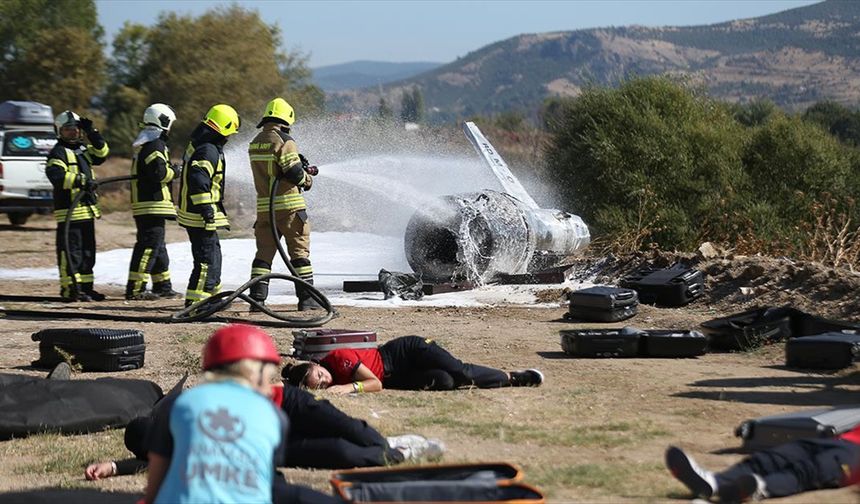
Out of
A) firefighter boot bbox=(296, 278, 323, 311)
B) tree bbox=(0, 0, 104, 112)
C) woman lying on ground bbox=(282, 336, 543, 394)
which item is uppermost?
tree bbox=(0, 0, 104, 112)

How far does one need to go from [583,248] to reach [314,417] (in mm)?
10598

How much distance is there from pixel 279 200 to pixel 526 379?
5071 mm

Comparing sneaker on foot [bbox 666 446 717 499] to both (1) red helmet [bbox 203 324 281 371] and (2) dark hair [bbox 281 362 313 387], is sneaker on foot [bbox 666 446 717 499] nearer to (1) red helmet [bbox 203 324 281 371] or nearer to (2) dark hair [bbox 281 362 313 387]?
(1) red helmet [bbox 203 324 281 371]

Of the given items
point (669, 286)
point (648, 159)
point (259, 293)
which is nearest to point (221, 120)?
point (259, 293)

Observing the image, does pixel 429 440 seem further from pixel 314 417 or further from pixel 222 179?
pixel 222 179

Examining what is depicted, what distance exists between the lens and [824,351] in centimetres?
887

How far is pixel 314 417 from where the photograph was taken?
6008 mm

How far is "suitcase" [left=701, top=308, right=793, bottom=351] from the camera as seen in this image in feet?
33.0

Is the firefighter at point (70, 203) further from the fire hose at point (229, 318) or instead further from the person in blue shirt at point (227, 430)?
A: the person in blue shirt at point (227, 430)

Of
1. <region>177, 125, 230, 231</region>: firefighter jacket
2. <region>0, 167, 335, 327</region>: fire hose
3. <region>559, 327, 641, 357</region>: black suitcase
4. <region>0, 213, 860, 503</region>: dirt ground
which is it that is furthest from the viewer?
<region>177, 125, 230, 231</region>: firefighter jacket

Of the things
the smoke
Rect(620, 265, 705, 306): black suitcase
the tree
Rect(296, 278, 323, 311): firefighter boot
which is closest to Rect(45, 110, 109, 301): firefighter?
Rect(296, 278, 323, 311): firefighter boot

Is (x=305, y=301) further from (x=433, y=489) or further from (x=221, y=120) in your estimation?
(x=433, y=489)

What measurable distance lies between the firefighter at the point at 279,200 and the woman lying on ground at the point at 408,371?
179 inches

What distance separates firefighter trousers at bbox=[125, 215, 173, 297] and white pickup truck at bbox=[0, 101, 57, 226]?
9.41 metres
